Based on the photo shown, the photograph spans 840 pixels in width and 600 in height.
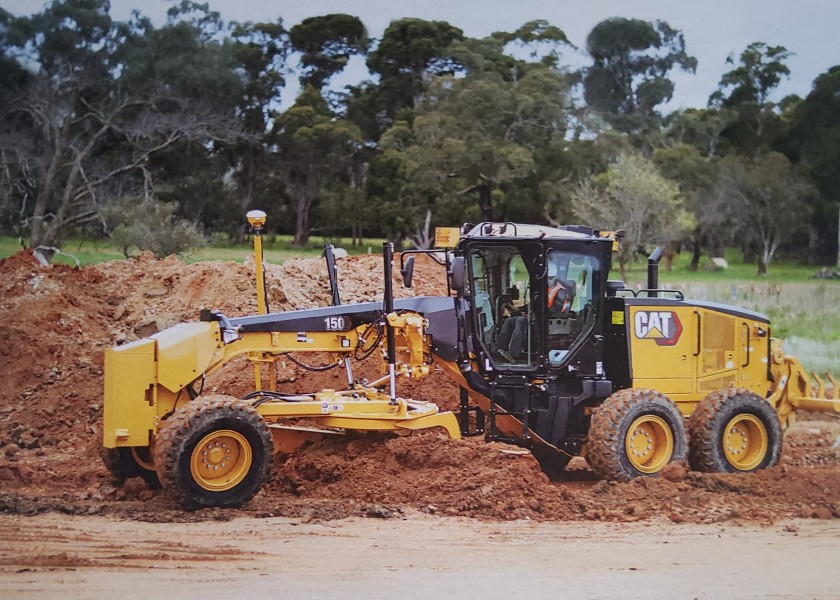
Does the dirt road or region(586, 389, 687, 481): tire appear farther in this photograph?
region(586, 389, 687, 481): tire

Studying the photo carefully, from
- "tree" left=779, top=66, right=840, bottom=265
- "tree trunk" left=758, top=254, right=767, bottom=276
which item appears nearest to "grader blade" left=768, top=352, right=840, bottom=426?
"tree" left=779, top=66, right=840, bottom=265

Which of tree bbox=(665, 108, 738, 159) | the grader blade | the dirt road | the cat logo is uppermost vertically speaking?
tree bbox=(665, 108, 738, 159)

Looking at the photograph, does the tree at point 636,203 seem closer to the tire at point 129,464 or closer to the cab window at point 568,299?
the cab window at point 568,299

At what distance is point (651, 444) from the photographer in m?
7.14

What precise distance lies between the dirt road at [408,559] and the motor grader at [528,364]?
70 centimetres

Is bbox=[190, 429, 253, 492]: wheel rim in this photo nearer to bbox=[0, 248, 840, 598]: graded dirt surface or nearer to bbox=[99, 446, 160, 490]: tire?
bbox=[0, 248, 840, 598]: graded dirt surface

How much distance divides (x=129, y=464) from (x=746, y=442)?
179 inches

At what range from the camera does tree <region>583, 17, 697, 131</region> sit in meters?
12.3

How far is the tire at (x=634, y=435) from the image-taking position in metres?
6.89

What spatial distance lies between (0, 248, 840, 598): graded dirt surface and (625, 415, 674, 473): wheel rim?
5.7 inches

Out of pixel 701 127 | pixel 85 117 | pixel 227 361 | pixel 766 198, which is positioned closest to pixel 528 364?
pixel 227 361

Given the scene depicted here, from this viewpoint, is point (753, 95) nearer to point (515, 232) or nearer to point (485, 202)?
point (485, 202)

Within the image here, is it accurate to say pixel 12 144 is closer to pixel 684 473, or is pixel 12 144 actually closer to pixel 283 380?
pixel 283 380

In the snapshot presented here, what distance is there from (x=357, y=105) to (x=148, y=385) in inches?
364
